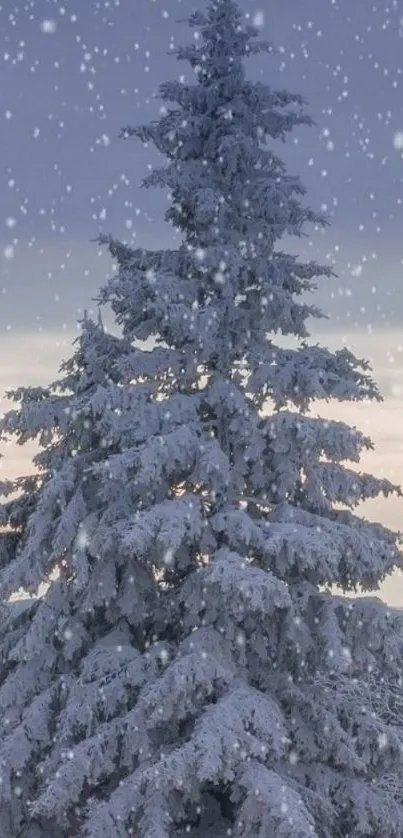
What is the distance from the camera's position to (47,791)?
1248 centimetres

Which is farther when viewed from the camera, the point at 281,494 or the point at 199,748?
the point at 281,494

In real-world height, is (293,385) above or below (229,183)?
below

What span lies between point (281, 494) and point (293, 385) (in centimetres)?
143

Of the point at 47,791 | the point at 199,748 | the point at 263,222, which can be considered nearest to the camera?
the point at 199,748

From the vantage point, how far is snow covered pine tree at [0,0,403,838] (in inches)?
486

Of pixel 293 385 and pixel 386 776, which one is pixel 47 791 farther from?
pixel 293 385

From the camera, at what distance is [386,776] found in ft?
46.3

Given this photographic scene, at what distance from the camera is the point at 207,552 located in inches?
524

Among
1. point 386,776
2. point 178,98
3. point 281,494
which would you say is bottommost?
point 386,776

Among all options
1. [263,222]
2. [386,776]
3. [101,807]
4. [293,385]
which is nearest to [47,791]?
[101,807]

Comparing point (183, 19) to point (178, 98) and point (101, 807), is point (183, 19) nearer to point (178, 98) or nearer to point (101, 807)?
point (178, 98)

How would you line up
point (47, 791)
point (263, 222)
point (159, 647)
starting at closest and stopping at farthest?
point (47, 791) < point (159, 647) < point (263, 222)

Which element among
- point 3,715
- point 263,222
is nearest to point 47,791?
point 3,715

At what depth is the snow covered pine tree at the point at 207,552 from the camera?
40.5ft
